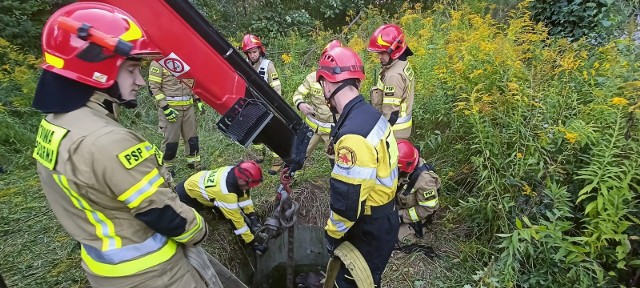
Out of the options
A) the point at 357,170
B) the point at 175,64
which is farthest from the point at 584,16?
the point at 175,64

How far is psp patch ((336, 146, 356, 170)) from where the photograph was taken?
2182 millimetres

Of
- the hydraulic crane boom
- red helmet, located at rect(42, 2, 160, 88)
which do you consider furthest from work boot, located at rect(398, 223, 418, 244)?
red helmet, located at rect(42, 2, 160, 88)

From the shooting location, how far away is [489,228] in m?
3.40

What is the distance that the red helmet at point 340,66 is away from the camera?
241 centimetres

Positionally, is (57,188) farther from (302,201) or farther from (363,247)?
(302,201)

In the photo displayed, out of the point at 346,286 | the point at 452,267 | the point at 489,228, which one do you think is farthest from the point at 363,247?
the point at 489,228

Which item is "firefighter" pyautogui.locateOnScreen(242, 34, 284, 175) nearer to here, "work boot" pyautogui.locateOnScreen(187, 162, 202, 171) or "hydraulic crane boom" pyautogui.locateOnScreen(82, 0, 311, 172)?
"work boot" pyautogui.locateOnScreen(187, 162, 202, 171)

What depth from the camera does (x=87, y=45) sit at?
5.03 feet

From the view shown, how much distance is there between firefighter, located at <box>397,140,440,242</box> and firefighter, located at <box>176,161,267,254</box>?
1368 mm

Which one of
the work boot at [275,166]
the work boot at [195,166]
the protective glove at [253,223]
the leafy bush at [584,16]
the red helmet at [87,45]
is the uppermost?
the red helmet at [87,45]

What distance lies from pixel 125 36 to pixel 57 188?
71cm

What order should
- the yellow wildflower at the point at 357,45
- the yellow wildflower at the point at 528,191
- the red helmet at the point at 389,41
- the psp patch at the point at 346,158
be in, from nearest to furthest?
1. the psp patch at the point at 346,158
2. the yellow wildflower at the point at 528,191
3. the red helmet at the point at 389,41
4. the yellow wildflower at the point at 357,45

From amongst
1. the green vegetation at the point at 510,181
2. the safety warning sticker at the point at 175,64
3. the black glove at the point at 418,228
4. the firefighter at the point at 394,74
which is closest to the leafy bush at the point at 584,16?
the green vegetation at the point at 510,181

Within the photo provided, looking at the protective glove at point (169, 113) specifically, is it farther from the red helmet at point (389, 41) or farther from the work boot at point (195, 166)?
the red helmet at point (389, 41)
